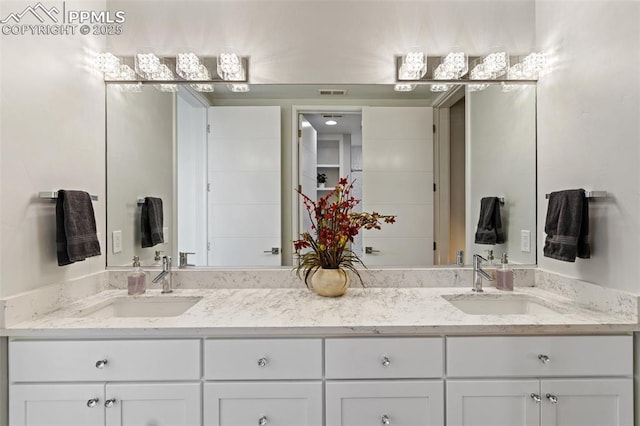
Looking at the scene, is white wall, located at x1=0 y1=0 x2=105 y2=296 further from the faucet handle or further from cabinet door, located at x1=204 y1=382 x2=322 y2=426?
cabinet door, located at x1=204 y1=382 x2=322 y2=426

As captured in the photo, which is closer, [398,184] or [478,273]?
[478,273]

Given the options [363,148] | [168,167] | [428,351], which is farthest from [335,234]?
[168,167]

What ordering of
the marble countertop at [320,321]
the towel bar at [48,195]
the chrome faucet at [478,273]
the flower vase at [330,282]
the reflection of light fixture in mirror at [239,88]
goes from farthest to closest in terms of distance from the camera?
1. the reflection of light fixture in mirror at [239,88]
2. the chrome faucet at [478,273]
3. the flower vase at [330,282]
4. the towel bar at [48,195]
5. the marble countertop at [320,321]

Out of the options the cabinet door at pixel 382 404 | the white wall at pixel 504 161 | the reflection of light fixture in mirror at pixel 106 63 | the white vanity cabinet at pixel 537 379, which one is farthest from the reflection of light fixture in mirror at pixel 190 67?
the white vanity cabinet at pixel 537 379

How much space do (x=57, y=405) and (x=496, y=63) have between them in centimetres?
243

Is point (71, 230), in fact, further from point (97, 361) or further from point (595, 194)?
point (595, 194)

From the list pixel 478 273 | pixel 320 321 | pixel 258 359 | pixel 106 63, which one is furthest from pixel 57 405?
pixel 478 273

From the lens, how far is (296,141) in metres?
1.76

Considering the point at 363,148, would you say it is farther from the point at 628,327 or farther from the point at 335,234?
the point at 628,327

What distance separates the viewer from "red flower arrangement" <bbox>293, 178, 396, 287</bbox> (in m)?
1.54

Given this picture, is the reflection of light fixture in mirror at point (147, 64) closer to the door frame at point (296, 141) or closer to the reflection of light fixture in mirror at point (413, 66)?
the door frame at point (296, 141)

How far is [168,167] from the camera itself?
1753 mm

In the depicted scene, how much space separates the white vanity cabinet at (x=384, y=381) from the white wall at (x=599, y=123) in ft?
2.60

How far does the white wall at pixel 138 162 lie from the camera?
1.72 meters
